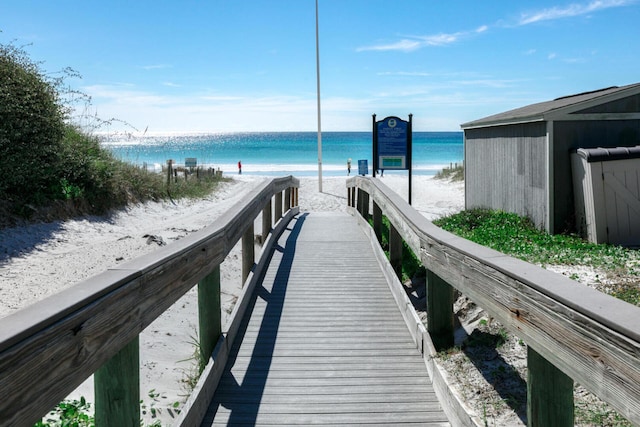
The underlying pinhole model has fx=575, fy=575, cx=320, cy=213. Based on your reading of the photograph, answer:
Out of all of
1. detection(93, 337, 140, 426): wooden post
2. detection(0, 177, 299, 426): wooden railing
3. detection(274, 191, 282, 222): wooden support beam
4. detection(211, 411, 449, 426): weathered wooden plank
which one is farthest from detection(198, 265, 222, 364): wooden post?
detection(274, 191, 282, 222): wooden support beam

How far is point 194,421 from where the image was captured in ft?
10.8

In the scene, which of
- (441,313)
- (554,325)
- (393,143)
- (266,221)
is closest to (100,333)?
(554,325)

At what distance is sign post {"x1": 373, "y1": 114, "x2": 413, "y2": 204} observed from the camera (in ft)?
49.1

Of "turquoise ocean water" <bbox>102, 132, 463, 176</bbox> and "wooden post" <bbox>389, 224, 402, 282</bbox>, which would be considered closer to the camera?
"wooden post" <bbox>389, 224, 402, 282</bbox>

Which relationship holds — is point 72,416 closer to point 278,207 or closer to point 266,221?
point 266,221

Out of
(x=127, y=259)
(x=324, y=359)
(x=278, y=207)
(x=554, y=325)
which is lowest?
(x=324, y=359)

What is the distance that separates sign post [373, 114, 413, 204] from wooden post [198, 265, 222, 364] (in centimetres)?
1112

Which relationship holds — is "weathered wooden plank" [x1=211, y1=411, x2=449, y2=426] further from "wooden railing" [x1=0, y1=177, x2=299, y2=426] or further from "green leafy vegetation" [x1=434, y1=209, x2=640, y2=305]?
"green leafy vegetation" [x1=434, y1=209, x2=640, y2=305]

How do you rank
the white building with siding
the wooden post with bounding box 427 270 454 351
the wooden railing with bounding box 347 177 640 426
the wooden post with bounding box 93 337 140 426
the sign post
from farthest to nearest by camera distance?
the sign post → the white building with siding → the wooden post with bounding box 427 270 454 351 → the wooden post with bounding box 93 337 140 426 → the wooden railing with bounding box 347 177 640 426

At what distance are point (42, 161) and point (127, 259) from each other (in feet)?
21.3

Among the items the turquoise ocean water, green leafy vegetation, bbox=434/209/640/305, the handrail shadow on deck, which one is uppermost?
the turquoise ocean water

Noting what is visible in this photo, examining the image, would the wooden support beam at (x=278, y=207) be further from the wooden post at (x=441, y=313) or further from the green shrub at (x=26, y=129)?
the wooden post at (x=441, y=313)

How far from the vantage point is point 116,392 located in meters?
2.39

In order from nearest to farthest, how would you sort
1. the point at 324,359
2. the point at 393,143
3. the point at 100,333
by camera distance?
1. the point at 100,333
2. the point at 324,359
3. the point at 393,143
